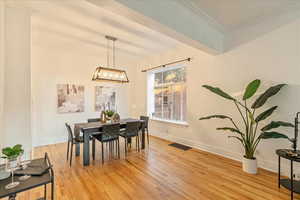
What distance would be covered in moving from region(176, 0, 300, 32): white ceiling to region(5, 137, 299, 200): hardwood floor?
3.02m

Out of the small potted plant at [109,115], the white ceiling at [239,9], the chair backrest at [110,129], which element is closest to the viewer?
the white ceiling at [239,9]

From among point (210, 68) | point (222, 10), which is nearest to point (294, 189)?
point (210, 68)

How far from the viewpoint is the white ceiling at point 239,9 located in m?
2.32

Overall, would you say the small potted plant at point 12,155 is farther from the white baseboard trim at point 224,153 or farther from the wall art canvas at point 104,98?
the wall art canvas at point 104,98

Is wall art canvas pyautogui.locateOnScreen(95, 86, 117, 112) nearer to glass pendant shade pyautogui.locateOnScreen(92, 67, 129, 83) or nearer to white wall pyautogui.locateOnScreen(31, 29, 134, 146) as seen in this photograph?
white wall pyautogui.locateOnScreen(31, 29, 134, 146)

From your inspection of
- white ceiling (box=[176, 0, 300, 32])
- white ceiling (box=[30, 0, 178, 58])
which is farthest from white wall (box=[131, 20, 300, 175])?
white ceiling (box=[30, 0, 178, 58])

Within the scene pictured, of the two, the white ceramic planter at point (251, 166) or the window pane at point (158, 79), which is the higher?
the window pane at point (158, 79)

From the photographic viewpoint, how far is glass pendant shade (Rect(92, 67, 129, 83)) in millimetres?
→ 3414

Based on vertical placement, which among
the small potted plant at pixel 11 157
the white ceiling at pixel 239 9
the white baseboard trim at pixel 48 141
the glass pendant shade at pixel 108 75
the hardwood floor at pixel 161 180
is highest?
the white ceiling at pixel 239 9

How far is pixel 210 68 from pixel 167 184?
2.97 metres

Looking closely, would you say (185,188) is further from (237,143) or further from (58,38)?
(58,38)

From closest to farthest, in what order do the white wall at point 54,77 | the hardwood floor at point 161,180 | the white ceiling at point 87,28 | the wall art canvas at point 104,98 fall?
1. the hardwood floor at point 161,180
2. the white ceiling at point 87,28
3. the white wall at point 54,77
4. the wall art canvas at point 104,98

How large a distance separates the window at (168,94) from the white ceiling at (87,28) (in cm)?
94

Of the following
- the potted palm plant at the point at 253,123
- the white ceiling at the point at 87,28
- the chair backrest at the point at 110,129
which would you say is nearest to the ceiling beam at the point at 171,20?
the white ceiling at the point at 87,28
